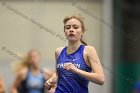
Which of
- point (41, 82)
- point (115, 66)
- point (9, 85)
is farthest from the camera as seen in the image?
point (115, 66)

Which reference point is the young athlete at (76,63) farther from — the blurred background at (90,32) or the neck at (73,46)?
the blurred background at (90,32)

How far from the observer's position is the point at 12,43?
35.0 ft

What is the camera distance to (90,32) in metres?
10.7

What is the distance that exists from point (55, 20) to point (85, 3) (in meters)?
0.57

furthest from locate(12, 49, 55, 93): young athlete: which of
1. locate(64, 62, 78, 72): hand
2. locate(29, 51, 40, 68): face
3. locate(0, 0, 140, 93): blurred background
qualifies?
locate(64, 62, 78, 72): hand

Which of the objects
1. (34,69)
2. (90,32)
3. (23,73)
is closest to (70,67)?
(34,69)

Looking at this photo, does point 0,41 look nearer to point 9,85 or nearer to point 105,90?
point 9,85

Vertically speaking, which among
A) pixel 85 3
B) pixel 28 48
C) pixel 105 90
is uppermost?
pixel 85 3

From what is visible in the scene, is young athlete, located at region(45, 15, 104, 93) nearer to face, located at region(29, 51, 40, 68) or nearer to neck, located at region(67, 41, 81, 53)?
neck, located at region(67, 41, 81, 53)

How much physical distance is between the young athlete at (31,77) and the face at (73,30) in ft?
8.21

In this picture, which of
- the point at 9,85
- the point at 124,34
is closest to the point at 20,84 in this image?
the point at 9,85

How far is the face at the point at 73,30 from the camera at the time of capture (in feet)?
18.4

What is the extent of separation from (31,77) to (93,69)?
10.2ft

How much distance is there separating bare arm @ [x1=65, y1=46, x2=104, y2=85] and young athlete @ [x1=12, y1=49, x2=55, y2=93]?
2569 mm
